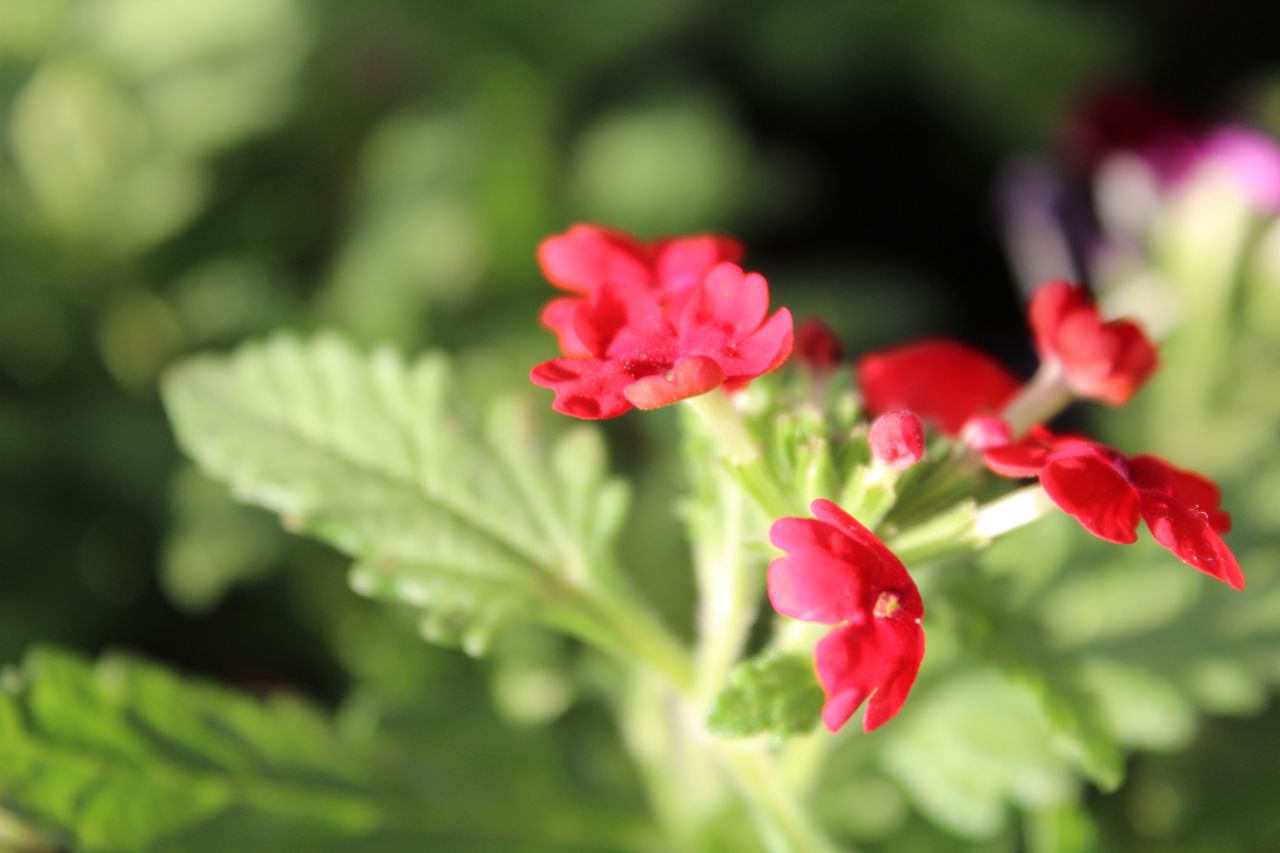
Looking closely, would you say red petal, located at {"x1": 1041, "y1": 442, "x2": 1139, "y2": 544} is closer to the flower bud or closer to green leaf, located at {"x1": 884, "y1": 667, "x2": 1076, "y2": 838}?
the flower bud

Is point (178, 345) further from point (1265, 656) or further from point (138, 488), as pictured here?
point (1265, 656)

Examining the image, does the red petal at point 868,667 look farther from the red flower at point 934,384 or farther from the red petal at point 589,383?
the red flower at point 934,384

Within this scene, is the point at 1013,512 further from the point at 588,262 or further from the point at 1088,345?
the point at 588,262

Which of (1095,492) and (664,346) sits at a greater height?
(664,346)

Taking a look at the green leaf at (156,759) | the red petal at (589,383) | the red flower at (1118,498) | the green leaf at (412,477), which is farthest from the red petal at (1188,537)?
the green leaf at (156,759)

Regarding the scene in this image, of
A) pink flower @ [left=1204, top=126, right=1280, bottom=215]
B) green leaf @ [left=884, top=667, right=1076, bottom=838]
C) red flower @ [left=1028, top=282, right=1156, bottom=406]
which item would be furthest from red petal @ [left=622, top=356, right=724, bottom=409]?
pink flower @ [left=1204, top=126, right=1280, bottom=215]

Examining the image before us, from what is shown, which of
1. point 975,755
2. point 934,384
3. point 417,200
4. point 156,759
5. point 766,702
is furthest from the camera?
point 417,200

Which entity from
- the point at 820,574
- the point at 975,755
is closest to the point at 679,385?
the point at 820,574
